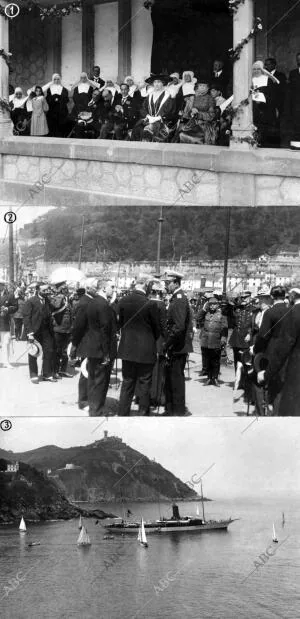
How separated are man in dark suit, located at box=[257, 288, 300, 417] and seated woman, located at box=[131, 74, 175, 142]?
2.81m

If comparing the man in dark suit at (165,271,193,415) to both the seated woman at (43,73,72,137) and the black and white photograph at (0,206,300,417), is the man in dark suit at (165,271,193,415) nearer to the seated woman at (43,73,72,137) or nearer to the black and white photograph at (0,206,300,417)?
the black and white photograph at (0,206,300,417)

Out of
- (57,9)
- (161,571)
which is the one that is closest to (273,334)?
(161,571)

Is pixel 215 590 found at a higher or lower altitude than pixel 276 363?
lower

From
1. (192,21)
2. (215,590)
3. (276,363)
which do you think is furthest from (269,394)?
(192,21)

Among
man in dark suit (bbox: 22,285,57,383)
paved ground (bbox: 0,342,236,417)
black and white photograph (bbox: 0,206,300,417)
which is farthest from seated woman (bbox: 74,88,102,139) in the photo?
paved ground (bbox: 0,342,236,417)

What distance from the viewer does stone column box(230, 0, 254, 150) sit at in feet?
93.8

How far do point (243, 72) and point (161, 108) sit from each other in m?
1.01

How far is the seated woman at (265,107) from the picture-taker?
28875mm

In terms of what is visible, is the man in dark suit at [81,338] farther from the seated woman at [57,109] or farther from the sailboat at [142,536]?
the seated woman at [57,109]

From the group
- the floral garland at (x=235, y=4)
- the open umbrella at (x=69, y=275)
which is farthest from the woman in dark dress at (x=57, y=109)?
the open umbrella at (x=69, y=275)

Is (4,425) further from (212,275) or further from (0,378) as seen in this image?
(212,275)

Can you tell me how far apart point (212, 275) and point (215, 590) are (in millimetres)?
3101

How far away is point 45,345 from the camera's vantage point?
27.2m

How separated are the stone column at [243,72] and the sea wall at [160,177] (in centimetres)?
32
